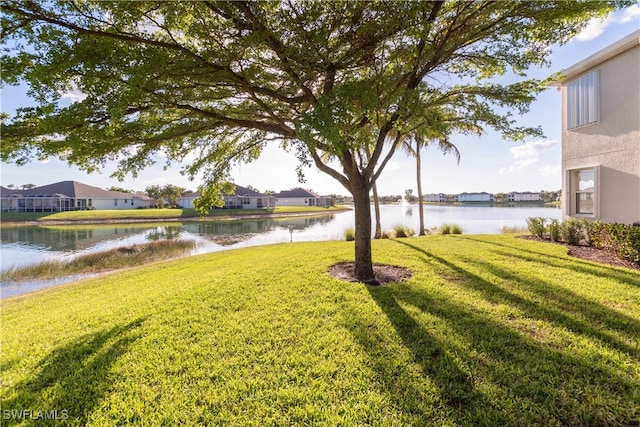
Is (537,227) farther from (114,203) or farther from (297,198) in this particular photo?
(114,203)

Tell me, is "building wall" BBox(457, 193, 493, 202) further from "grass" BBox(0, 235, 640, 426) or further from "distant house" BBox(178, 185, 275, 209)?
"grass" BBox(0, 235, 640, 426)

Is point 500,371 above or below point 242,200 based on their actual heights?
below

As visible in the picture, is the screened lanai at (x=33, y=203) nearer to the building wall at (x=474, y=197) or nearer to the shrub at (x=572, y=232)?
the shrub at (x=572, y=232)

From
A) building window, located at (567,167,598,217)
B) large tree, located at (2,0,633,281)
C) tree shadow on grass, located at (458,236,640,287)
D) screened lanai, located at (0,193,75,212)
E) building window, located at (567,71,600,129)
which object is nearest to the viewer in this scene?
large tree, located at (2,0,633,281)

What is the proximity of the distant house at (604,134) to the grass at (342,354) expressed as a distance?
4.59m

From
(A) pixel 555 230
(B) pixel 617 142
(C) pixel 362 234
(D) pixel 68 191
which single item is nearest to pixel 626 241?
(A) pixel 555 230

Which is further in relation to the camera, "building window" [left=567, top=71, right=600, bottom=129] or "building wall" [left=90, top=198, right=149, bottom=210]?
"building wall" [left=90, top=198, right=149, bottom=210]

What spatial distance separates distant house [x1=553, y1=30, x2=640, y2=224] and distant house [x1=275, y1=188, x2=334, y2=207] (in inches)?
2305

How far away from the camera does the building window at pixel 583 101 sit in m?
9.14

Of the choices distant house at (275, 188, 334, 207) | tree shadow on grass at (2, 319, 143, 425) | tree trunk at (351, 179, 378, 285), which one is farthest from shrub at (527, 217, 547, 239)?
distant house at (275, 188, 334, 207)

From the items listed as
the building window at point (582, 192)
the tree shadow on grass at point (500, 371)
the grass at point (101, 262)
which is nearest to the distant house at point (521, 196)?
the building window at point (582, 192)

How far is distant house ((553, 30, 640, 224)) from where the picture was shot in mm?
8172

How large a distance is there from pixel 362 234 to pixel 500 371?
345 cm

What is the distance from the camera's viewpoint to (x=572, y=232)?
9055 millimetres
